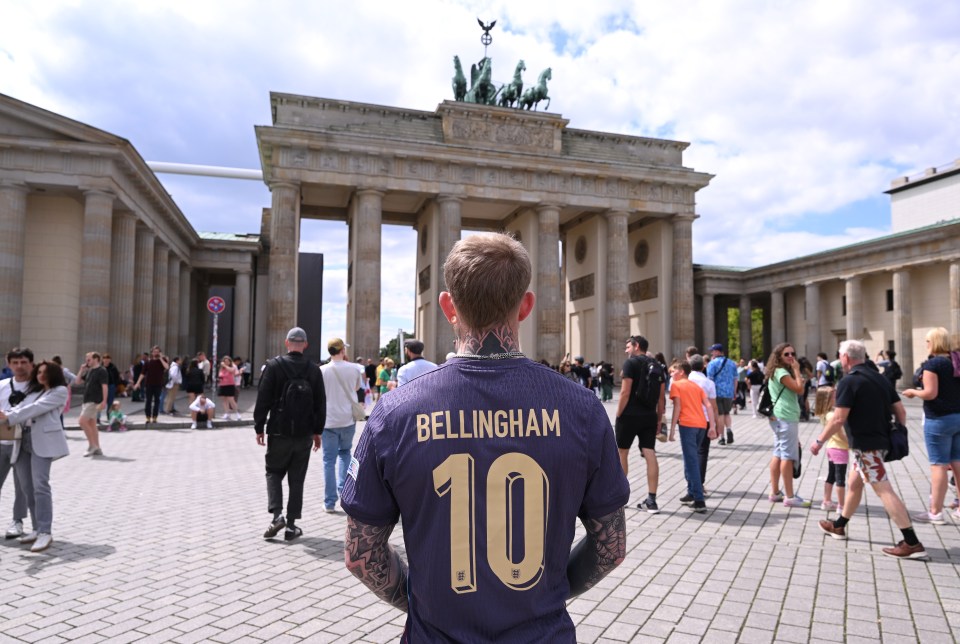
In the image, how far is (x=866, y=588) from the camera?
15.3 ft

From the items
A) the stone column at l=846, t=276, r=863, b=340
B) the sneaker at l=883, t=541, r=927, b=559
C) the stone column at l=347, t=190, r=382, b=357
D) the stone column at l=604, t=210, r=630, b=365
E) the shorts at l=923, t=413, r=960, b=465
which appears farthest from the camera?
the stone column at l=604, t=210, r=630, b=365

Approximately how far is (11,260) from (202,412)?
499 inches

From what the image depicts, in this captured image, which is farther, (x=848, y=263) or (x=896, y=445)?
(x=848, y=263)

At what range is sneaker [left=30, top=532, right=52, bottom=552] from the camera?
5594mm

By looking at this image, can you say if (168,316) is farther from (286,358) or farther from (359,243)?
(286,358)

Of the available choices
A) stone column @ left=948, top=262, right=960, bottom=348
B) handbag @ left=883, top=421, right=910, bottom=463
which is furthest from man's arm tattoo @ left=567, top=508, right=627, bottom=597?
stone column @ left=948, top=262, right=960, bottom=348

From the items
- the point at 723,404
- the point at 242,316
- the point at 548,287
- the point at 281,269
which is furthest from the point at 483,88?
the point at 723,404

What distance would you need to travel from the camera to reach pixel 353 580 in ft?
16.2

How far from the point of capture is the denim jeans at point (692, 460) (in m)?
7.23

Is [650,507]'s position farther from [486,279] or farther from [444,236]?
[444,236]

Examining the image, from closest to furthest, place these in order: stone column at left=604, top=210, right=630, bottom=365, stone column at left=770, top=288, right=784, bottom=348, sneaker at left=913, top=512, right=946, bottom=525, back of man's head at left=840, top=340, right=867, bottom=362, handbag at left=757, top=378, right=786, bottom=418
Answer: back of man's head at left=840, top=340, right=867, bottom=362, sneaker at left=913, top=512, right=946, bottom=525, handbag at left=757, top=378, right=786, bottom=418, stone column at left=604, top=210, right=630, bottom=365, stone column at left=770, top=288, right=784, bottom=348

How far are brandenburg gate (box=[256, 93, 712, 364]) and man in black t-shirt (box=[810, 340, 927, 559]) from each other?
28326 mm

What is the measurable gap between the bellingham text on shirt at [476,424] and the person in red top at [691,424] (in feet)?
20.4

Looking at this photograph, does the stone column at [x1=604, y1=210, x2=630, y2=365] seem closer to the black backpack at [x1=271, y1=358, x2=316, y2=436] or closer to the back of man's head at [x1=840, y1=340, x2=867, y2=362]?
the back of man's head at [x1=840, y1=340, x2=867, y2=362]
